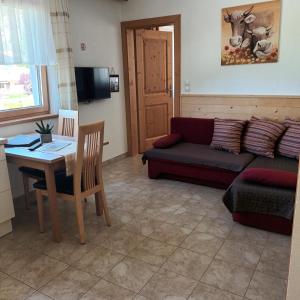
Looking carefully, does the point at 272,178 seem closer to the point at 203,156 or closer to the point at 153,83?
the point at 203,156

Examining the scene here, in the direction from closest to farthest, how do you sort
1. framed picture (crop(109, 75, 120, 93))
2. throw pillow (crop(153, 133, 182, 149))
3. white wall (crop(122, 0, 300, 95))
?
white wall (crop(122, 0, 300, 95)) < throw pillow (crop(153, 133, 182, 149)) < framed picture (crop(109, 75, 120, 93))

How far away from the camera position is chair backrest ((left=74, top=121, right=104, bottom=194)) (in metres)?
2.42

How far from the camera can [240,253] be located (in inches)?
93.7

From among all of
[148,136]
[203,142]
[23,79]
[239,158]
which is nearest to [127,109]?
[148,136]

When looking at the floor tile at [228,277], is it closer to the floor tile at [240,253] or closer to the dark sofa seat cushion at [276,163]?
the floor tile at [240,253]

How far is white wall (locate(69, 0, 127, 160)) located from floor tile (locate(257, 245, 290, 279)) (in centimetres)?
287

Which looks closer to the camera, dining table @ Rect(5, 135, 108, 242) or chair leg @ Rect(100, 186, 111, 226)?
dining table @ Rect(5, 135, 108, 242)

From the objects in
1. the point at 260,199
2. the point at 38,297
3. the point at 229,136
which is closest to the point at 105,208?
the point at 38,297

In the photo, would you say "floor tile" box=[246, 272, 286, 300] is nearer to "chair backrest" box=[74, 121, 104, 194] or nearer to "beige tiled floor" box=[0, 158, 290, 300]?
"beige tiled floor" box=[0, 158, 290, 300]

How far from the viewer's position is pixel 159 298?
1935 millimetres

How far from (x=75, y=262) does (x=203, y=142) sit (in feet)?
8.01

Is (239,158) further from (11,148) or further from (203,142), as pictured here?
(11,148)

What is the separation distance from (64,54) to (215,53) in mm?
1950

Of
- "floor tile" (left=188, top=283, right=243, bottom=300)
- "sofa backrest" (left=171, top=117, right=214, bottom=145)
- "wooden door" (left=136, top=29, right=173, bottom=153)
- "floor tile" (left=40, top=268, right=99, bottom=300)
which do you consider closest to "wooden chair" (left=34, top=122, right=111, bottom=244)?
"floor tile" (left=40, top=268, right=99, bottom=300)
